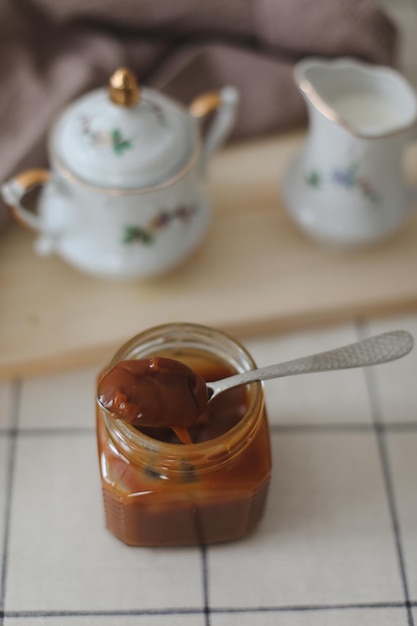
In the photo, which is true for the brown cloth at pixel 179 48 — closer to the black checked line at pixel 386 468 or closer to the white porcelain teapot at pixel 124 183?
the white porcelain teapot at pixel 124 183

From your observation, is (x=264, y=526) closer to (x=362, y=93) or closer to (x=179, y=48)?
→ (x=362, y=93)

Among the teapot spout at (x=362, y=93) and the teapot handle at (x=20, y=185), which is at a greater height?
the teapot spout at (x=362, y=93)

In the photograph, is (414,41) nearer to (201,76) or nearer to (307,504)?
(201,76)

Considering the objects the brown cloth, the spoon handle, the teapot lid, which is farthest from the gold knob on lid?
the spoon handle

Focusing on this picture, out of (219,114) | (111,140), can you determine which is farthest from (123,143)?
(219,114)

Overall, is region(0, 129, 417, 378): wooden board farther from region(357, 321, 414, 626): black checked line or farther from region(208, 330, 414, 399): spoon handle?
region(208, 330, 414, 399): spoon handle

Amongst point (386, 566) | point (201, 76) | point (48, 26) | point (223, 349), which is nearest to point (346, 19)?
point (201, 76)

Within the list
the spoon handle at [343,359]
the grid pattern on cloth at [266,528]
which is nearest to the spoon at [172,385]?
the spoon handle at [343,359]
